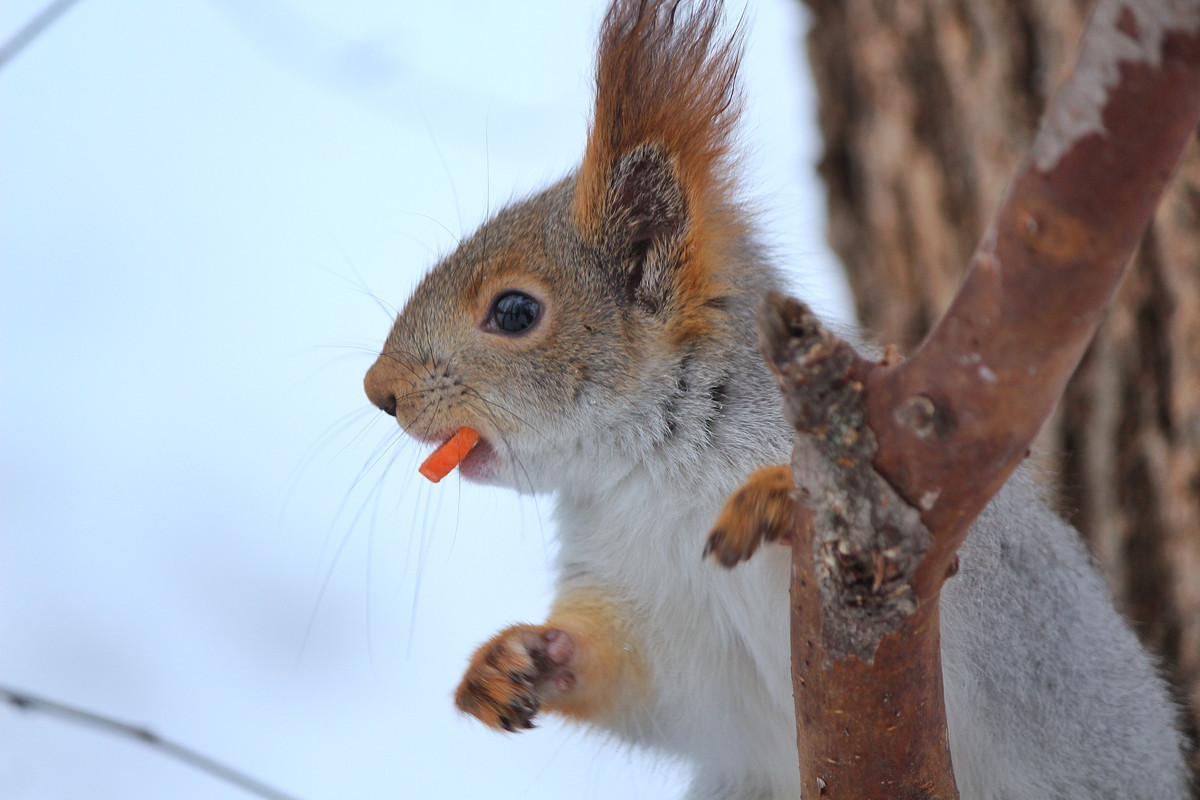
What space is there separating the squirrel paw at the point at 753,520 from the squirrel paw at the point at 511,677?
460mm

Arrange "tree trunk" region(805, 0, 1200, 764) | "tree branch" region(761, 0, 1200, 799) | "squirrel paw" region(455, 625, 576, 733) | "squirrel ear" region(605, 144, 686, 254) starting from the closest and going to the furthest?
"tree branch" region(761, 0, 1200, 799)
"squirrel paw" region(455, 625, 576, 733)
"squirrel ear" region(605, 144, 686, 254)
"tree trunk" region(805, 0, 1200, 764)

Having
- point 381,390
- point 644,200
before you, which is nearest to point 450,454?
point 381,390

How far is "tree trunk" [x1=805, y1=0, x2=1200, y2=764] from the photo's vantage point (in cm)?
211

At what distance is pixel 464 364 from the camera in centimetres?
164

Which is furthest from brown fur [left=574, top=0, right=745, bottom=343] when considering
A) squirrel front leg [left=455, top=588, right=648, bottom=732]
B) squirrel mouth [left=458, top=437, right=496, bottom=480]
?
squirrel front leg [left=455, top=588, right=648, bottom=732]

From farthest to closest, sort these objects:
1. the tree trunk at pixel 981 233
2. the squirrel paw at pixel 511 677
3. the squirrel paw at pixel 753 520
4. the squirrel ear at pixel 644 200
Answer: the tree trunk at pixel 981 233 → the squirrel ear at pixel 644 200 → the squirrel paw at pixel 511 677 → the squirrel paw at pixel 753 520

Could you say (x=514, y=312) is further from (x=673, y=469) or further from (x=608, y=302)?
(x=673, y=469)

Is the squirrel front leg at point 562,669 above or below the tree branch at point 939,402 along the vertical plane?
below

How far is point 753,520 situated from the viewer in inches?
45.5

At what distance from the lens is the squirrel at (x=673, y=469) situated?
1519 millimetres

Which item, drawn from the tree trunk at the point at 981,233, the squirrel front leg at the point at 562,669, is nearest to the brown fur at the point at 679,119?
the squirrel front leg at the point at 562,669

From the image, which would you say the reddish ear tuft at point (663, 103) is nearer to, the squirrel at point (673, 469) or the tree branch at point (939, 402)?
the squirrel at point (673, 469)

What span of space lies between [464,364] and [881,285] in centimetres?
131

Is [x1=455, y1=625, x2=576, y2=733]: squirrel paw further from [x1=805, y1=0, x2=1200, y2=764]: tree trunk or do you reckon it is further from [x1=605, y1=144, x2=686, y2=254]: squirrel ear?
[x1=805, y1=0, x2=1200, y2=764]: tree trunk
